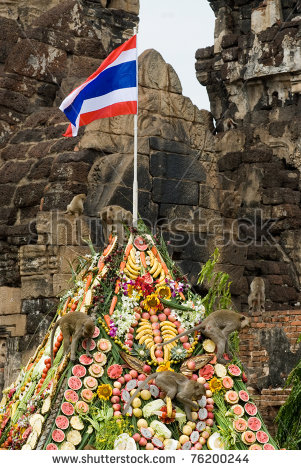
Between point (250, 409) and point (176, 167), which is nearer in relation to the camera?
point (250, 409)

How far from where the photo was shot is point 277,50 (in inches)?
1129

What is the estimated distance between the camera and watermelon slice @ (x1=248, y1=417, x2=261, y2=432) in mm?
9172

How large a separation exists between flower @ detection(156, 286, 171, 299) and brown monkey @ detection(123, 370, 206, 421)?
2.70 ft

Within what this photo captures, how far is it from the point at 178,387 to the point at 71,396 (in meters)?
0.80

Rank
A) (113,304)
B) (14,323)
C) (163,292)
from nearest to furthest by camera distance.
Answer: (113,304)
(163,292)
(14,323)

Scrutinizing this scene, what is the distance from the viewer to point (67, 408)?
29.1 ft

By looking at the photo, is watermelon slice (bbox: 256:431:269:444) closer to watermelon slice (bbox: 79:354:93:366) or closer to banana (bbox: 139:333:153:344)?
banana (bbox: 139:333:153:344)

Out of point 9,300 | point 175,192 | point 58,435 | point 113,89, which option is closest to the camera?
point 58,435

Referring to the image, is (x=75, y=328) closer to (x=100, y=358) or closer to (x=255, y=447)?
(x=100, y=358)

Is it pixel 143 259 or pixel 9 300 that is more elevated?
pixel 143 259

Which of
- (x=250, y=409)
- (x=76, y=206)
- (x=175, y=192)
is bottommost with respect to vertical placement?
(x=250, y=409)

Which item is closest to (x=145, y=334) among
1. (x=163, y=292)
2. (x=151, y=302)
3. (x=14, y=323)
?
(x=151, y=302)
